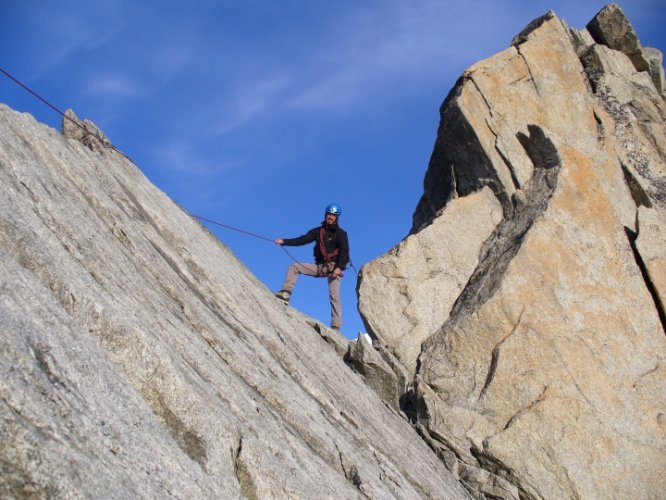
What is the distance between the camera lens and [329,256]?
22.2 meters

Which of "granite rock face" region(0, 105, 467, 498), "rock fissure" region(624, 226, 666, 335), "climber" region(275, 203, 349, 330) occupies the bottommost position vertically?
"granite rock face" region(0, 105, 467, 498)

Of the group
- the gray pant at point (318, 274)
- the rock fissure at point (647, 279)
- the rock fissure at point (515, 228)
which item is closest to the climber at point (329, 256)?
the gray pant at point (318, 274)

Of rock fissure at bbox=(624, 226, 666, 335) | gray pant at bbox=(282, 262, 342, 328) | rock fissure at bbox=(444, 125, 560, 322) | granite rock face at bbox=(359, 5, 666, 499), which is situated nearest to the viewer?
granite rock face at bbox=(359, 5, 666, 499)

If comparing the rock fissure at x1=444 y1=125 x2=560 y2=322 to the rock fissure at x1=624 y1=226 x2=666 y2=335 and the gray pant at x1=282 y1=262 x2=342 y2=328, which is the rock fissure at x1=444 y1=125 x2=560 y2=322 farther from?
the gray pant at x1=282 y1=262 x2=342 y2=328

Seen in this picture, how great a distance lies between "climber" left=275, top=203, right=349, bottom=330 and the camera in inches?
875

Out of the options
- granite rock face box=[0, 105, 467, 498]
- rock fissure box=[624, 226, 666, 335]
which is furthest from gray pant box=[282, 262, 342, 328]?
rock fissure box=[624, 226, 666, 335]

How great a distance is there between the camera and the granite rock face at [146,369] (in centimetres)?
682

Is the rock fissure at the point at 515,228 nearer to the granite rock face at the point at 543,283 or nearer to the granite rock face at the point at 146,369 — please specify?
the granite rock face at the point at 543,283

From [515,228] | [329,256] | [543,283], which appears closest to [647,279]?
[543,283]

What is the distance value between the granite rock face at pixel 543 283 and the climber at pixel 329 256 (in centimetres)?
107

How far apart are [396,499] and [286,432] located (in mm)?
2659

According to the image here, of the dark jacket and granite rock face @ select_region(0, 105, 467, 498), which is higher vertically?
the dark jacket

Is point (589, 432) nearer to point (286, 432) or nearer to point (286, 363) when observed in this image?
point (286, 363)

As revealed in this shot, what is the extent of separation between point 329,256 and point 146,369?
13230 mm
